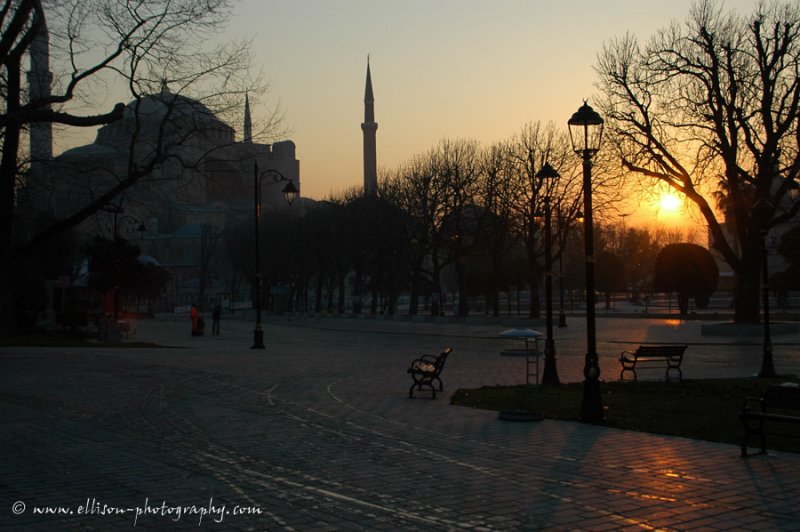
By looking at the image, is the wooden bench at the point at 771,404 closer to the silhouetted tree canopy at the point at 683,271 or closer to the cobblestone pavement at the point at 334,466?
the cobblestone pavement at the point at 334,466

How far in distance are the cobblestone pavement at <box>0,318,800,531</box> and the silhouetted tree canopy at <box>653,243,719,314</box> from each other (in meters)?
46.1

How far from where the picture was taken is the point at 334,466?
31.1ft

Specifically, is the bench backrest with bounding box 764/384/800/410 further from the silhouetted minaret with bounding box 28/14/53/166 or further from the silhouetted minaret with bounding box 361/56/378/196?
the silhouetted minaret with bounding box 361/56/378/196

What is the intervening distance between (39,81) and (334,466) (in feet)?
67.6

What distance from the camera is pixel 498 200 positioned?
191 ft

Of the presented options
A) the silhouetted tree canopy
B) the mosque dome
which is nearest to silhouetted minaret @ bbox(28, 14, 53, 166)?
the mosque dome

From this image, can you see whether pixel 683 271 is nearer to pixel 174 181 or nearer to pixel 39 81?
pixel 174 181

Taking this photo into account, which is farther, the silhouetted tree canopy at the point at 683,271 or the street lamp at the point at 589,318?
the silhouetted tree canopy at the point at 683,271

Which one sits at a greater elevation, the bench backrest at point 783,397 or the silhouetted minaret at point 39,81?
the silhouetted minaret at point 39,81

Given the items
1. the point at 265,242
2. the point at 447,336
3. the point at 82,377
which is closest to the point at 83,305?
the point at 447,336

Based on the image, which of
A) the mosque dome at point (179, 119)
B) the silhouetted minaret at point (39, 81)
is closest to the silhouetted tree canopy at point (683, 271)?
the mosque dome at point (179, 119)

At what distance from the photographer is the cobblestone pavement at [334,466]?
723 centimetres

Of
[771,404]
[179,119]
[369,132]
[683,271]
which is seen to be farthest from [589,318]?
[369,132]

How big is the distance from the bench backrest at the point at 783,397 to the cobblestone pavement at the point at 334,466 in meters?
0.57
